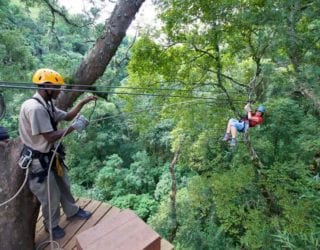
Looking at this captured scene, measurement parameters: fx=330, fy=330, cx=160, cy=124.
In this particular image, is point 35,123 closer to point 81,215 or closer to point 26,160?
point 26,160

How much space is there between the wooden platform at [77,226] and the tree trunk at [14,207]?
0.18 metres

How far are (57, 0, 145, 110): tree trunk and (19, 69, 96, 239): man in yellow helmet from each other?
1.13 feet

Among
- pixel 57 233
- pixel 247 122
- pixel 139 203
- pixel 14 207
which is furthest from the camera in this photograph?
pixel 139 203

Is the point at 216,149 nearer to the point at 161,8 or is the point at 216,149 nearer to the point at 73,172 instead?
the point at 161,8

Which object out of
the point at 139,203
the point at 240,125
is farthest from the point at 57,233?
the point at 139,203

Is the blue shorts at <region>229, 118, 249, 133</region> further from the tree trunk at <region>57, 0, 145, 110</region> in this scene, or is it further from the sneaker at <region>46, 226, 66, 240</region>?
the sneaker at <region>46, 226, 66, 240</region>

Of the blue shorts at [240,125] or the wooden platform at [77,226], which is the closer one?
the wooden platform at [77,226]

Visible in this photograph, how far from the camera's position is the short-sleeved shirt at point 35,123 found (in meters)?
2.39

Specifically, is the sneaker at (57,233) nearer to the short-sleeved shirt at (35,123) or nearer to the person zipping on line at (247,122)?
the short-sleeved shirt at (35,123)

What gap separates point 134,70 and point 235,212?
9.32ft

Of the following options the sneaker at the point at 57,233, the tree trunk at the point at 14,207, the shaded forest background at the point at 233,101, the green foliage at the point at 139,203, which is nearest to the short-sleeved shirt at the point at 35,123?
the tree trunk at the point at 14,207

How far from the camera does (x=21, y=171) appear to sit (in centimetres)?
273

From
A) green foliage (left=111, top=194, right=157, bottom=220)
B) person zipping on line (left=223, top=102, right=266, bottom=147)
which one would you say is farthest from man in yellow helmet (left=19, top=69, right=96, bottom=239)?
green foliage (left=111, top=194, right=157, bottom=220)

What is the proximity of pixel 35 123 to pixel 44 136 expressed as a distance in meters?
0.12
